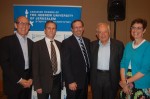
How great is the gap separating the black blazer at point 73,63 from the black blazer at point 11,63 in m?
0.69

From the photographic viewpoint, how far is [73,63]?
314 centimetres

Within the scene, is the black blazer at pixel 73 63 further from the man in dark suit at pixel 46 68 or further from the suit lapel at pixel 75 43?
the man in dark suit at pixel 46 68

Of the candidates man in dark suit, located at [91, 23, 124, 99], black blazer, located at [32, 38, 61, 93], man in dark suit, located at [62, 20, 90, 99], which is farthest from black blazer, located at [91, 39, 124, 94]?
black blazer, located at [32, 38, 61, 93]

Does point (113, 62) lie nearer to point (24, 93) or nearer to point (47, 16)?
point (24, 93)

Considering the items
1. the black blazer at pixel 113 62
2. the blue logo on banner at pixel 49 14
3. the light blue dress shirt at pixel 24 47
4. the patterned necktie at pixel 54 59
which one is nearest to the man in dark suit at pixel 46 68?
the patterned necktie at pixel 54 59

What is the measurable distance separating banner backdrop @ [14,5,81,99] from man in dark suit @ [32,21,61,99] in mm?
1319

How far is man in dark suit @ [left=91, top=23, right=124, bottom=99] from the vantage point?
302 centimetres

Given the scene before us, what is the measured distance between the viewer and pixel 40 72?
3.04m

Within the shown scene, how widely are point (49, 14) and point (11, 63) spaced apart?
201 centimetres

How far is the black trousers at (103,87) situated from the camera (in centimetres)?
303

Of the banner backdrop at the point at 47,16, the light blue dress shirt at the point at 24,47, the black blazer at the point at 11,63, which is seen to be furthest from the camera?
the banner backdrop at the point at 47,16

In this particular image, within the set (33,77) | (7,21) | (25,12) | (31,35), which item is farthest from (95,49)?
(7,21)

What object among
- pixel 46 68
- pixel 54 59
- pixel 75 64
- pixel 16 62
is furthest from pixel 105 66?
pixel 16 62

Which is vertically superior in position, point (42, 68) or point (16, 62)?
point (16, 62)
